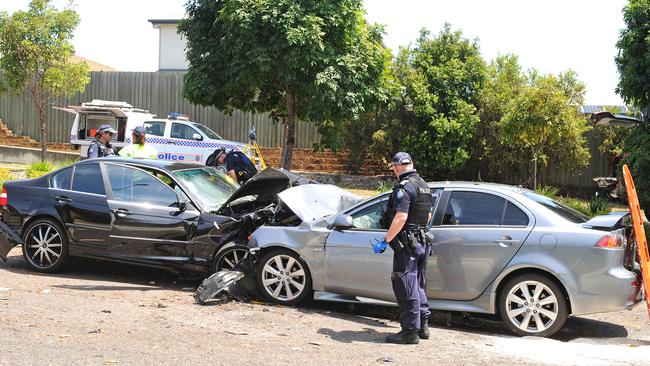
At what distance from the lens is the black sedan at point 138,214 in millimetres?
8203

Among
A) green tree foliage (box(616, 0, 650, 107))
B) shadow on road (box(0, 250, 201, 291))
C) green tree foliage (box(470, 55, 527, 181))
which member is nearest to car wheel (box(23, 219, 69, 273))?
shadow on road (box(0, 250, 201, 291))

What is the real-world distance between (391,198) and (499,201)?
4.10 ft

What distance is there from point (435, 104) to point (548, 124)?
139 inches

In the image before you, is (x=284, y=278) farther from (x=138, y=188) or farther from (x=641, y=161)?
(x=641, y=161)

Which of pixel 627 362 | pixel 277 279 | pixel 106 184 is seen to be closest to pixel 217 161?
pixel 106 184

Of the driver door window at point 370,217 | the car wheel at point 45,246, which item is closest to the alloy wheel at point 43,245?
the car wheel at point 45,246

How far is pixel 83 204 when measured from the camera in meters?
8.78

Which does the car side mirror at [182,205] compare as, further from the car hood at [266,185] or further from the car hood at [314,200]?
the car hood at [314,200]

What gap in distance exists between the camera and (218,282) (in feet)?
24.6

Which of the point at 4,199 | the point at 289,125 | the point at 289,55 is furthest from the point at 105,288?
the point at 289,125

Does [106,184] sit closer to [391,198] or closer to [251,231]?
[251,231]

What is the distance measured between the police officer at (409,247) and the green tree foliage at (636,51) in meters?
9.77

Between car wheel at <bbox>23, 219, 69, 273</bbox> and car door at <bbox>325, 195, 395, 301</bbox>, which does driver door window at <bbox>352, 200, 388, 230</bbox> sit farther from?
car wheel at <bbox>23, 219, 69, 273</bbox>

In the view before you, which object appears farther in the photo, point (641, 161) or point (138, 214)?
point (641, 161)
